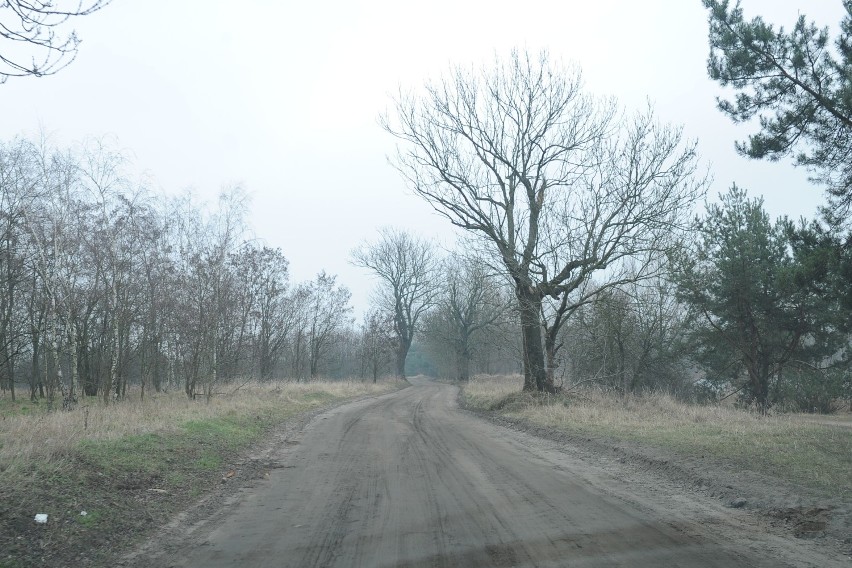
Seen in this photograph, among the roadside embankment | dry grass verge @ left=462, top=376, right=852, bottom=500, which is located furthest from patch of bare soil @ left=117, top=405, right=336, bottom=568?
dry grass verge @ left=462, top=376, right=852, bottom=500

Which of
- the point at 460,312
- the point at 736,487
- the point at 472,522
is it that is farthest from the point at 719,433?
the point at 460,312

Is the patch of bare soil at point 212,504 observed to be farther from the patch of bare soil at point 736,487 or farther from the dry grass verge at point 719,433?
the dry grass verge at point 719,433

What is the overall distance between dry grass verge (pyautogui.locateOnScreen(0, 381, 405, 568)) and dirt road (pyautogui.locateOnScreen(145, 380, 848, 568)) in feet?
2.65

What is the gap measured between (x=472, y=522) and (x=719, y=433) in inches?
299

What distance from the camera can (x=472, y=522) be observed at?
6.57 metres

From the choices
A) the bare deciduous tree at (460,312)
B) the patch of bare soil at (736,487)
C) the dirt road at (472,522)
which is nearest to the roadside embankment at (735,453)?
the patch of bare soil at (736,487)

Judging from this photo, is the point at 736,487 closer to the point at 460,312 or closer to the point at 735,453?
the point at 735,453

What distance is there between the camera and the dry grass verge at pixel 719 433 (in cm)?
829

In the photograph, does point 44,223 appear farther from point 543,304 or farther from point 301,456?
point 543,304

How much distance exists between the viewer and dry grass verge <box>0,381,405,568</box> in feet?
18.8

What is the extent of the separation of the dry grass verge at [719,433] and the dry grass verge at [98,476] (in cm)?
819

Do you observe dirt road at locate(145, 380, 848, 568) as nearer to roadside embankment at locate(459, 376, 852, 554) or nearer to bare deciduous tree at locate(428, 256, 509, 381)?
roadside embankment at locate(459, 376, 852, 554)

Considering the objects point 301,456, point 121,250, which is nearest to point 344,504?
point 301,456

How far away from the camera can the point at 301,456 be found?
11883 mm
